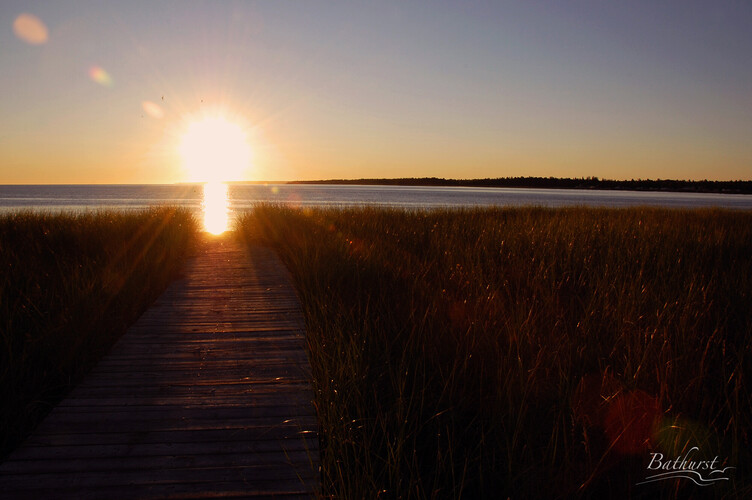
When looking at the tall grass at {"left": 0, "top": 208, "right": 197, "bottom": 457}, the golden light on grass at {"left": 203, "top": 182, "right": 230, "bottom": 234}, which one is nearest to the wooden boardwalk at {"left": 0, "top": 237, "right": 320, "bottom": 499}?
the tall grass at {"left": 0, "top": 208, "right": 197, "bottom": 457}

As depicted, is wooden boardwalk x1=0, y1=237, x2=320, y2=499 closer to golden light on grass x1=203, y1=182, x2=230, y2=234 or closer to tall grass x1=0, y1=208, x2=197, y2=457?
tall grass x1=0, y1=208, x2=197, y2=457

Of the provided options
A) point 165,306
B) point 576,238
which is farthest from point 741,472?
point 576,238

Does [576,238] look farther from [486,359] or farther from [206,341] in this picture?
[206,341]

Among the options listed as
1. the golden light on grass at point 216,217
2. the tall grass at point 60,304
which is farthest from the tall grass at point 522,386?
the golden light on grass at point 216,217

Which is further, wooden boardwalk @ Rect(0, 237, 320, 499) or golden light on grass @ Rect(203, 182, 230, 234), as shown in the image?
golden light on grass @ Rect(203, 182, 230, 234)

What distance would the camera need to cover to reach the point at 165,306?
15.8ft

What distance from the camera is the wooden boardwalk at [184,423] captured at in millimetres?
2002

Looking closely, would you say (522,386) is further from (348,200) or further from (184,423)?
(348,200)

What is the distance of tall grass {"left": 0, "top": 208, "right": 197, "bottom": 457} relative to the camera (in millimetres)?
2729

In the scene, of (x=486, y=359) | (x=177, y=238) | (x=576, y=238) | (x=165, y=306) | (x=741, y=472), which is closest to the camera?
(x=741, y=472)

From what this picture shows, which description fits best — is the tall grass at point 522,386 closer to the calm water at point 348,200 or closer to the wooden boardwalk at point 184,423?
the wooden boardwalk at point 184,423

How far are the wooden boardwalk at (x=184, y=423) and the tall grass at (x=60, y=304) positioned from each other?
0.16 m

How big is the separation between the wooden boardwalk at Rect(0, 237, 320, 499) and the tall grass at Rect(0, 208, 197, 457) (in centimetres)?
16

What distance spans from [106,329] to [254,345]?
135cm
